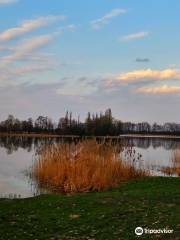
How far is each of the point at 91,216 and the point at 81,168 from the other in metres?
7.07

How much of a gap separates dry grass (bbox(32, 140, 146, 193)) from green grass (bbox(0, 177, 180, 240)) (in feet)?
10.3

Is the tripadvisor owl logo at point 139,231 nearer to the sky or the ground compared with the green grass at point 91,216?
nearer to the sky

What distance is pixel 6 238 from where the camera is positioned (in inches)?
312

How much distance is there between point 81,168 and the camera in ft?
55.0

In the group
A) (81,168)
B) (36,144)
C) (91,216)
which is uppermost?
(36,144)

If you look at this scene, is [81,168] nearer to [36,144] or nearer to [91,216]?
[91,216]

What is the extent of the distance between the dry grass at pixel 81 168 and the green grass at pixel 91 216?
3.15 m

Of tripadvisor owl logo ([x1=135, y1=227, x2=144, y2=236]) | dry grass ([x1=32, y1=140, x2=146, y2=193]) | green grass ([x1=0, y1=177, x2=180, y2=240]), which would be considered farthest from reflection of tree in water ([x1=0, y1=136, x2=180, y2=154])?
tripadvisor owl logo ([x1=135, y1=227, x2=144, y2=236])

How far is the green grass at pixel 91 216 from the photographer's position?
Result: 321 inches

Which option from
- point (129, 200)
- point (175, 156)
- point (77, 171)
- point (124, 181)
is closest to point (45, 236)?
point (129, 200)

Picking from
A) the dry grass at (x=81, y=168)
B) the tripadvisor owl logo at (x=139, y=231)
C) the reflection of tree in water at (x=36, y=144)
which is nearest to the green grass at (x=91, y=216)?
the tripadvisor owl logo at (x=139, y=231)

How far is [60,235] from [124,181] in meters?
9.77

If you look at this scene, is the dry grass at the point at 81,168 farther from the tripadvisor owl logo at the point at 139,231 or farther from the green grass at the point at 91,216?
the tripadvisor owl logo at the point at 139,231

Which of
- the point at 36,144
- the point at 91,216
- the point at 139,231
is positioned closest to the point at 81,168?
the point at 91,216
